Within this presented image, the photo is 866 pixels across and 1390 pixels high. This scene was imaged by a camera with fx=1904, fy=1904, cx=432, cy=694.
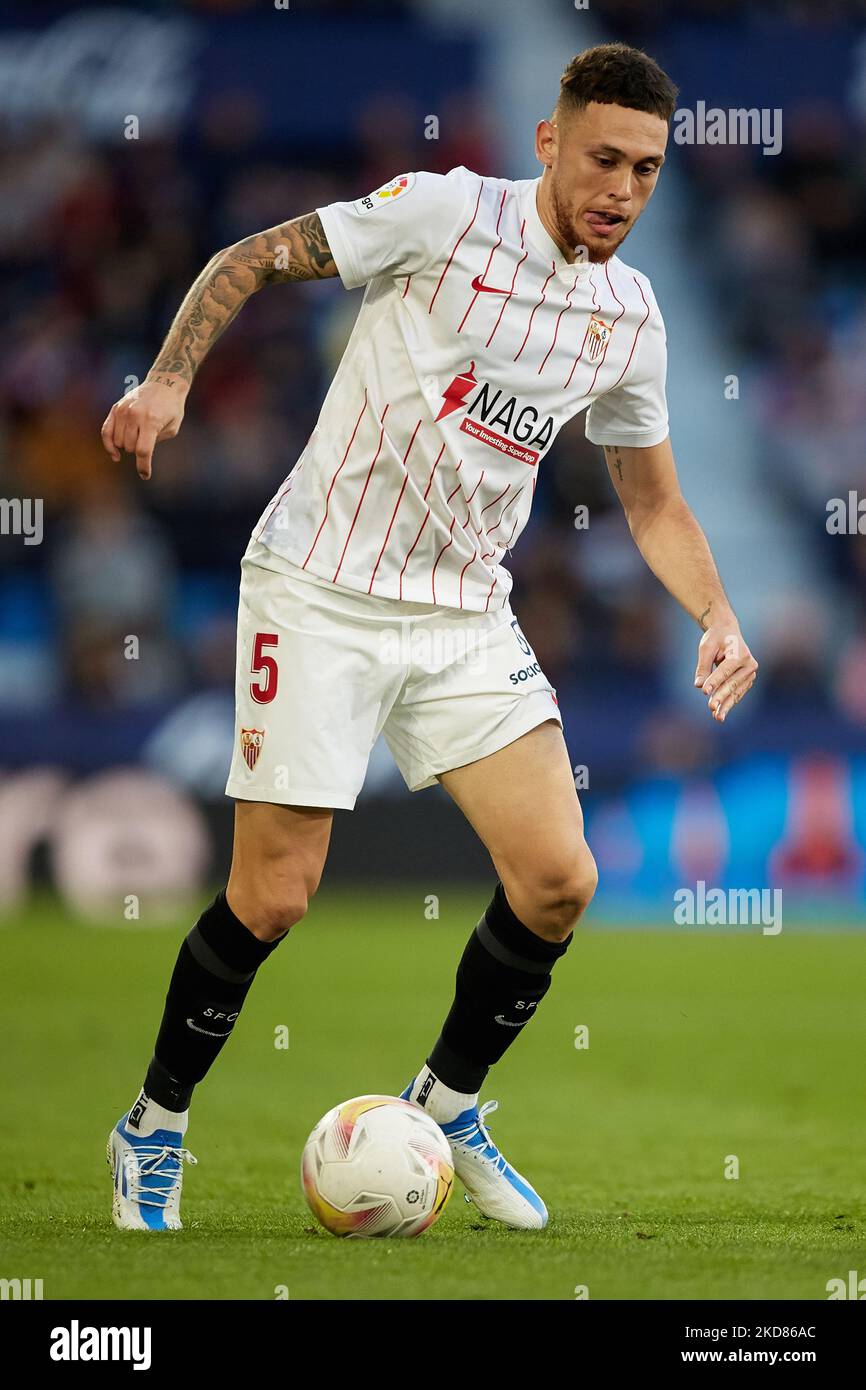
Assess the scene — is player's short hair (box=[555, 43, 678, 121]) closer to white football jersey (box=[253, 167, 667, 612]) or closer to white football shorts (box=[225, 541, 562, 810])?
white football jersey (box=[253, 167, 667, 612])

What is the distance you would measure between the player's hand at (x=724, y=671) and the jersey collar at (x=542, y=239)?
868 millimetres

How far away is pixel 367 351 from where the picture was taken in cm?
425

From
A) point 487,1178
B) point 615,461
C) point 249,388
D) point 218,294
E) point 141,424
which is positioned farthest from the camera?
point 249,388

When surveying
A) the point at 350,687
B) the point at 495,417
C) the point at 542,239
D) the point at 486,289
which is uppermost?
the point at 542,239

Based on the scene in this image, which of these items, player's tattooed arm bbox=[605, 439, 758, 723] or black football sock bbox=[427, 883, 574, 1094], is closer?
black football sock bbox=[427, 883, 574, 1094]

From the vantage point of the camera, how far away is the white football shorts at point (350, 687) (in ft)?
13.5

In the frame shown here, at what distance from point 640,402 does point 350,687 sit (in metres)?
0.99

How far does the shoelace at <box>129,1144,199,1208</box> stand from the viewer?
163 inches

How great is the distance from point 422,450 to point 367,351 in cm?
26

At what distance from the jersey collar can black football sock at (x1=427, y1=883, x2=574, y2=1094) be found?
139cm

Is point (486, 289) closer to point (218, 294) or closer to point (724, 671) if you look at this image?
point (218, 294)

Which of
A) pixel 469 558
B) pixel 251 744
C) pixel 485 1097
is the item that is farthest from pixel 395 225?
pixel 485 1097

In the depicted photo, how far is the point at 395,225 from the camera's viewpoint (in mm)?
4055

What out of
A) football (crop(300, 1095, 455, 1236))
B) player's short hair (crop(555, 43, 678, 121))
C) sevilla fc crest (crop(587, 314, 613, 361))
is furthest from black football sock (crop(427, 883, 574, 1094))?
player's short hair (crop(555, 43, 678, 121))
